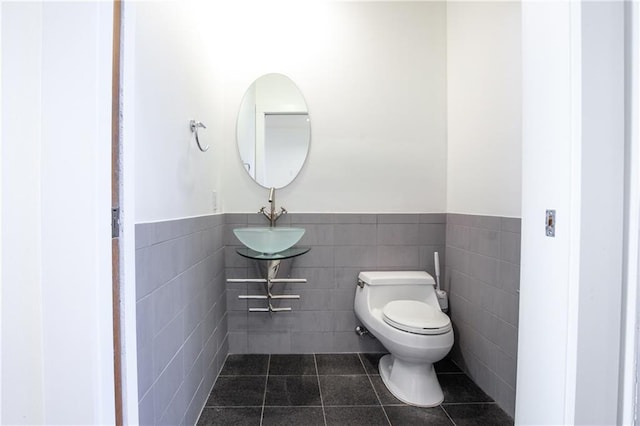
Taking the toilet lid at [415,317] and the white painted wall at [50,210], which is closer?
the white painted wall at [50,210]

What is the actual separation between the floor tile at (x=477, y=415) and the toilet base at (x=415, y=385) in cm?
8

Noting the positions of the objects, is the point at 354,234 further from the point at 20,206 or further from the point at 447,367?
the point at 20,206

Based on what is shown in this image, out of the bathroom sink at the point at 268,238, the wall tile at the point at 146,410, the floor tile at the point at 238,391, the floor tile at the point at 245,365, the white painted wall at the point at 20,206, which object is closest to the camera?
the white painted wall at the point at 20,206

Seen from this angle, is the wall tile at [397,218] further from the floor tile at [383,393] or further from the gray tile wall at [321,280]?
the floor tile at [383,393]

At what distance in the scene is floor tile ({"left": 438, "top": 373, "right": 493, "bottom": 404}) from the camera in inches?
61.8

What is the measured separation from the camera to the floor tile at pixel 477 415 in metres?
1.40

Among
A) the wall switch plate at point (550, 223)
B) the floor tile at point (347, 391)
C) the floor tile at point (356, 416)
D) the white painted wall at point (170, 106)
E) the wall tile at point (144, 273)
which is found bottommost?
the floor tile at point (356, 416)

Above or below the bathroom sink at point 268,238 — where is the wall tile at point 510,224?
above

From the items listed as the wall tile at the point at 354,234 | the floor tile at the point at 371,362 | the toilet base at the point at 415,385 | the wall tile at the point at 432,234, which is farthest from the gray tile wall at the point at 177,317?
the wall tile at the point at 432,234

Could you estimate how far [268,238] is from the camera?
5.52 feet

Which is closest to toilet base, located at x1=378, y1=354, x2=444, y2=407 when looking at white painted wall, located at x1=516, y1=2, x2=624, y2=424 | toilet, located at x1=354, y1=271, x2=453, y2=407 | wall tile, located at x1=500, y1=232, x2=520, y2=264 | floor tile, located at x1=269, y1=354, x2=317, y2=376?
toilet, located at x1=354, y1=271, x2=453, y2=407

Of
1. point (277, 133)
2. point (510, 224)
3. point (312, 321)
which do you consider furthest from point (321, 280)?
point (510, 224)

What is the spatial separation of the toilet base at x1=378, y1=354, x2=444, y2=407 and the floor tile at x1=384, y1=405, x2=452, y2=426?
0.04 m

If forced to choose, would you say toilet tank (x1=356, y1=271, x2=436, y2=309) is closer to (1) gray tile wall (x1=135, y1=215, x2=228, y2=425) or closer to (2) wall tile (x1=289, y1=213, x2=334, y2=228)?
(2) wall tile (x1=289, y1=213, x2=334, y2=228)
